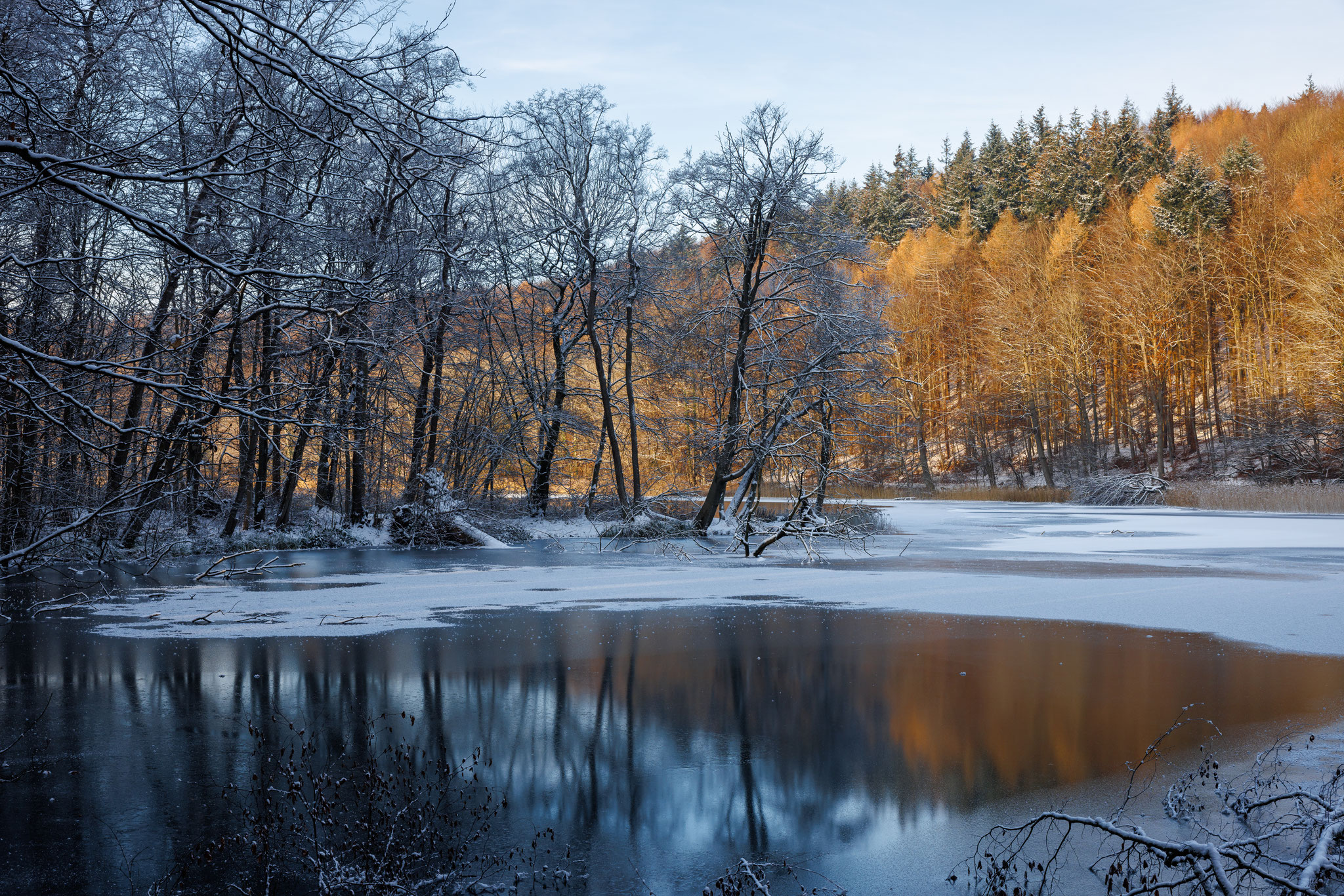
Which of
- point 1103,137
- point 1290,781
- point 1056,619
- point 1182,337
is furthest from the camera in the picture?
point 1103,137

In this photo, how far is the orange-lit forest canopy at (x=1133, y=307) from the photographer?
40.0 meters

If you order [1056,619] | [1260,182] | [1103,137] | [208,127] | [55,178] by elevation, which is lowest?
[1056,619]

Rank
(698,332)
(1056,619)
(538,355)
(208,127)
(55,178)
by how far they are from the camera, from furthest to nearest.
A: (538,355) → (698,332) → (208,127) → (1056,619) → (55,178)

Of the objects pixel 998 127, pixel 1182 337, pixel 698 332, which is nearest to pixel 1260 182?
pixel 1182 337

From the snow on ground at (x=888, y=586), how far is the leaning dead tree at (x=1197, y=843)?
5.14 metres

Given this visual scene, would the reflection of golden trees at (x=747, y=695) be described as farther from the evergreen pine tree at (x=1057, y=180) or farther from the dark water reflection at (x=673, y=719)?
the evergreen pine tree at (x=1057, y=180)

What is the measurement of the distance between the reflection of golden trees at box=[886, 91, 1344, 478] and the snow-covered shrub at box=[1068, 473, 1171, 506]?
465cm

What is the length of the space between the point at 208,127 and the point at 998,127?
208 feet

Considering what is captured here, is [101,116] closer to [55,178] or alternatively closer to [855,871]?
[55,178]

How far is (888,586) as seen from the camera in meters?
14.6

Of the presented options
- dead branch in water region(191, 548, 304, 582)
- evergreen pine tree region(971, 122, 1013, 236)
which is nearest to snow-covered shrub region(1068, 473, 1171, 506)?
evergreen pine tree region(971, 122, 1013, 236)

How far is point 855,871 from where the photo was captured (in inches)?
177

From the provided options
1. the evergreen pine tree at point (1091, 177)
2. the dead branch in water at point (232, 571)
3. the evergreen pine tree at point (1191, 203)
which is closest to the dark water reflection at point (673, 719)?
the dead branch in water at point (232, 571)

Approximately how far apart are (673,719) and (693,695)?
29.4 inches
